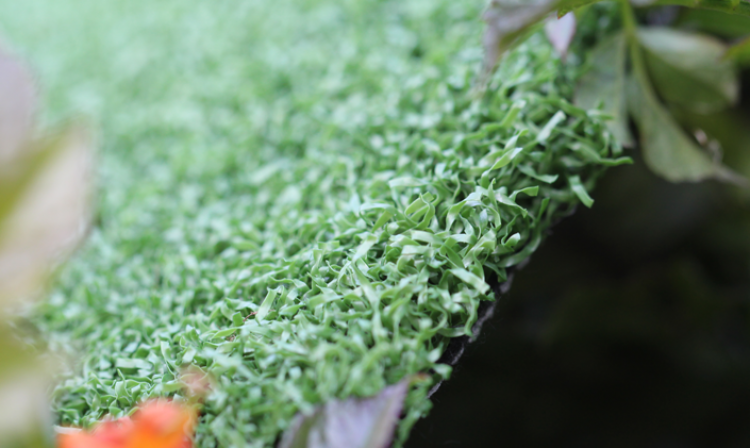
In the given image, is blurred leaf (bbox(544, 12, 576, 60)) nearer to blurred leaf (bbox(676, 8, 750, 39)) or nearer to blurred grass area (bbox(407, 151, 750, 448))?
blurred leaf (bbox(676, 8, 750, 39))

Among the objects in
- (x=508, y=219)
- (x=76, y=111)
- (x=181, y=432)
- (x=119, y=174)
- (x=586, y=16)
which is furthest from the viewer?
(x=76, y=111)

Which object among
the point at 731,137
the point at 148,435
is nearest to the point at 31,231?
the point at 148,435

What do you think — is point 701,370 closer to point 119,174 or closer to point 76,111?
point 119,174

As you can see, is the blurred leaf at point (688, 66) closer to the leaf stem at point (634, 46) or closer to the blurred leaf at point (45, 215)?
the leaf stem at point (634, 46)

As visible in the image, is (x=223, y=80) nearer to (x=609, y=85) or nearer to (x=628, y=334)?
(x=609, y=85)

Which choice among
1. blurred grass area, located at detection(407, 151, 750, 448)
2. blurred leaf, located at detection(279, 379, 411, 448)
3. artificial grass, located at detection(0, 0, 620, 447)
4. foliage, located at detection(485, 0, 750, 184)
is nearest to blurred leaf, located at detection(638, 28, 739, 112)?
foliage, located at detection(485, 0, 750, 184)

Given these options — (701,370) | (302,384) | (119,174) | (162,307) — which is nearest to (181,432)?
(302,384)
